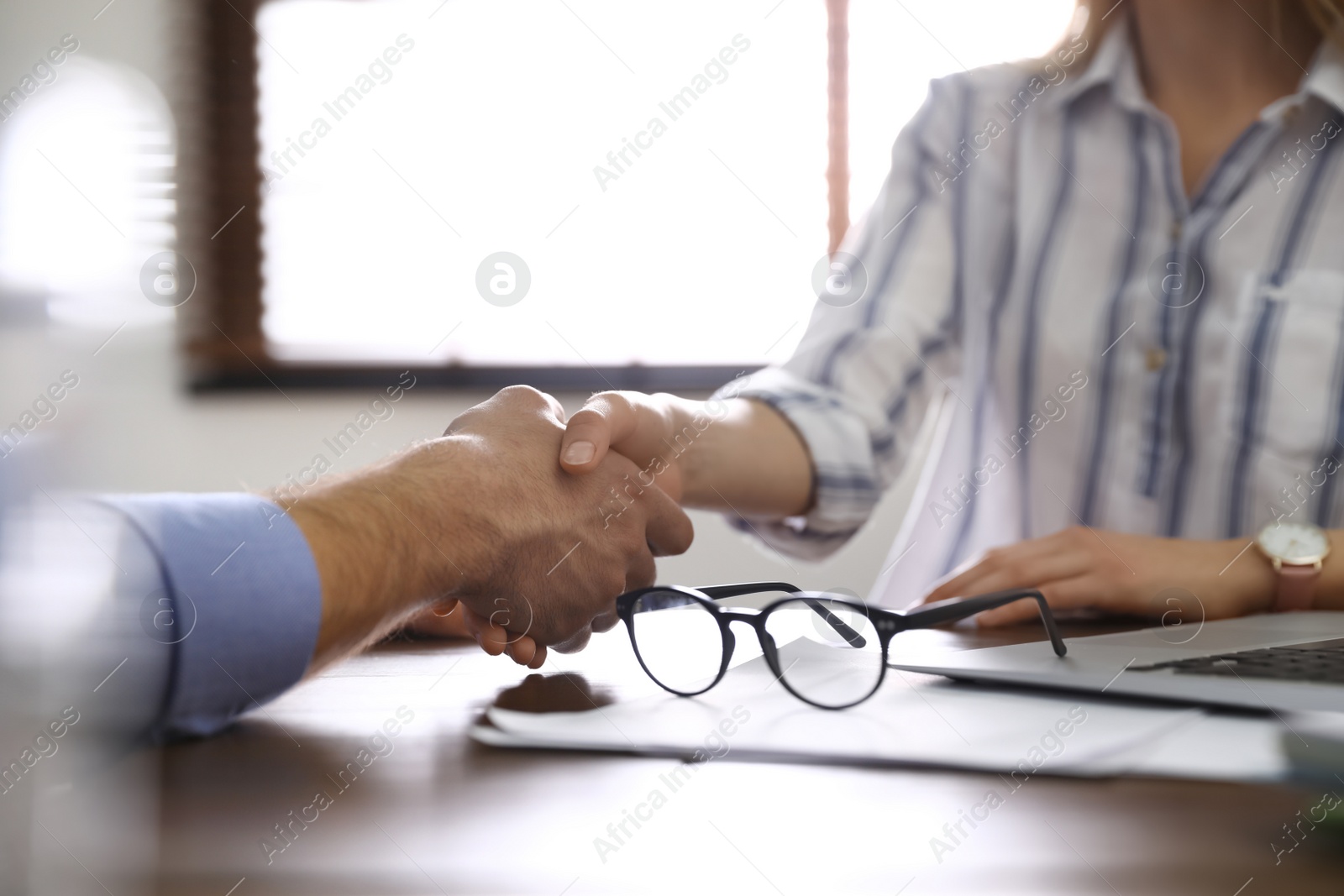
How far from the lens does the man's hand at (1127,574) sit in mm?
724

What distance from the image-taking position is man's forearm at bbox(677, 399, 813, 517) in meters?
0.85

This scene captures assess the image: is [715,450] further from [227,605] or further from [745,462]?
[227,605]

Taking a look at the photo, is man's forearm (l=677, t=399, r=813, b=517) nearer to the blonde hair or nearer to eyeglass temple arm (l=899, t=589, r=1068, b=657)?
eyeglass temple arm (l=899, t=589, r=1068, b=657)

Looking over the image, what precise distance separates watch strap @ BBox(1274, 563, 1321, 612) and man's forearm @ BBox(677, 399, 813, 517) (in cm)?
39

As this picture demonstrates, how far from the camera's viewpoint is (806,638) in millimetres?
518

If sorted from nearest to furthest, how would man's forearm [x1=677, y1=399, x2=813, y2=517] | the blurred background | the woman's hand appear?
the woman's hand < man's forearm [x1=677, y1=399, x2=813, y2=517] < the blurred background

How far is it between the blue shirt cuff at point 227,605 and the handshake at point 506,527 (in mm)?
16

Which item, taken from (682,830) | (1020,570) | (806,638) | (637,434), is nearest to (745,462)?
(637,434)

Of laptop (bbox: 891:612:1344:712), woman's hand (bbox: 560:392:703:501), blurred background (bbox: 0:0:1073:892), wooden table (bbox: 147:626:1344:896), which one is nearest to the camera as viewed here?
wooden table (bbox: 147:626:1344:896)

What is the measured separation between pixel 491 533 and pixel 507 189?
154cm

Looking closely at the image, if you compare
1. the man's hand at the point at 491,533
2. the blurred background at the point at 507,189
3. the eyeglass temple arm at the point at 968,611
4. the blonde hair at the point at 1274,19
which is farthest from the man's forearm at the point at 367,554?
the blurred background at the point at 507,189

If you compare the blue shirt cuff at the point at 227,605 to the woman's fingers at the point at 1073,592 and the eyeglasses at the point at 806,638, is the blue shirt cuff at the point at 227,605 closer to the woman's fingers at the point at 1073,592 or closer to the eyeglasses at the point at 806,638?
the eyeglasses at the point at 806,638

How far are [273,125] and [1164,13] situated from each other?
5.62 feet

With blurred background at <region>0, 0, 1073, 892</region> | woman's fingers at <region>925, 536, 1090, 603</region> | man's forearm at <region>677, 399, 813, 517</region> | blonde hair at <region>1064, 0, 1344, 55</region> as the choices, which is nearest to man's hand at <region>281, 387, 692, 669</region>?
man's forearm at <region>677, 399, 813, 517</region>
